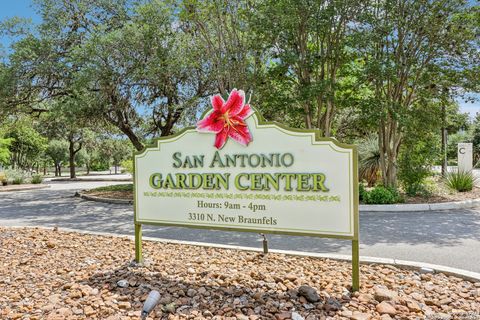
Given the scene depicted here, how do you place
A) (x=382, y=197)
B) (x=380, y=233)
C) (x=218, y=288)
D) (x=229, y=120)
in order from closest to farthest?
(x=218, y=288), (x=229, y=120), (x=380, y=233), (x=382, y=197)

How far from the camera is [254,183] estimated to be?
3.64 meters

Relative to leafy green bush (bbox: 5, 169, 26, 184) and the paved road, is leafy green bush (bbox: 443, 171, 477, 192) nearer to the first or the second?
the paved road

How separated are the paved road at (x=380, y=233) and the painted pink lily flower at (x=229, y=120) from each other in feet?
7.70

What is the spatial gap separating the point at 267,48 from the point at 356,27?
2.70 m

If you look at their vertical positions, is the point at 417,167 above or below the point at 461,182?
above

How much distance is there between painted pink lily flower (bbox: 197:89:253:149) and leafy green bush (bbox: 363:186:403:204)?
7284 millimetres

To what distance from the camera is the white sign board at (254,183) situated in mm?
3299

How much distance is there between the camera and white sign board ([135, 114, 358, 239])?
3.30 m

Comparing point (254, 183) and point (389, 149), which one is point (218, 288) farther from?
point (389, 149)

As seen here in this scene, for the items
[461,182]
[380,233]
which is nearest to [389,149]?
[461,182]

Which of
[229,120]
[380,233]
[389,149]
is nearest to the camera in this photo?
[229,120]

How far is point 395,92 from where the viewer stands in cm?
1116

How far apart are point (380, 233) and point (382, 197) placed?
3.68 metres

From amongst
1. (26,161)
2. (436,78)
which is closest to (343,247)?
(436,78)
